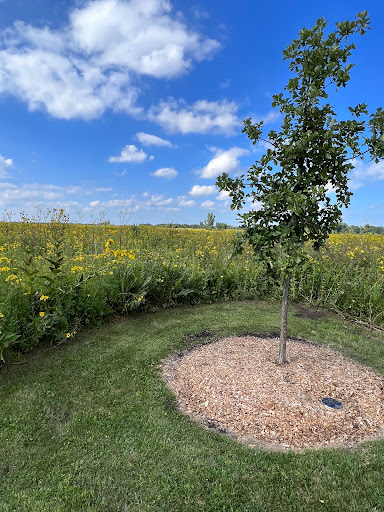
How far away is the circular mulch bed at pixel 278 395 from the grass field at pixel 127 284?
3.22 feet

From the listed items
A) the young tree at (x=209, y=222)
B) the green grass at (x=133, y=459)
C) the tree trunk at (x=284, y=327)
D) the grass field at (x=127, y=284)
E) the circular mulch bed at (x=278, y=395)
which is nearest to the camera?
the green grass at (x=133, y=459)

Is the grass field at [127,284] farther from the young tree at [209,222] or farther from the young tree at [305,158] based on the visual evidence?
the young tree at [209,222]

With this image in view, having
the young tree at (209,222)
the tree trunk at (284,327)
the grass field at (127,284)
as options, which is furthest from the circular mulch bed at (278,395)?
the young tree at (209,222)

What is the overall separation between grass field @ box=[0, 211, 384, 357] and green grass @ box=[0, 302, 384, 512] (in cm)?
69

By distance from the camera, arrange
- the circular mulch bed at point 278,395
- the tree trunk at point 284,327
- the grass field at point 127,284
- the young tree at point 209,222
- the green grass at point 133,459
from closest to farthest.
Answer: the green grass at point 133,459, the circular mulch bed at point 278,395, the tree trunk at point 284,327, the grass field at point 127,284, the young tree at point 209,222

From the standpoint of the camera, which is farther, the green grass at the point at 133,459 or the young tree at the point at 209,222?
the young tree at the point at 209,222

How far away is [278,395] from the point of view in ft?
9.21

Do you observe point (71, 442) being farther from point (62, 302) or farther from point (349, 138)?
point (349, 138)

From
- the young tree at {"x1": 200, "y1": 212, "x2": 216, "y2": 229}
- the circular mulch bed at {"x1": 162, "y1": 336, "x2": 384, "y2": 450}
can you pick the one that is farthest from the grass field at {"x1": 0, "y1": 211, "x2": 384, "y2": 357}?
the young tree at {"x1": 200, "y1": 212, "x2": 216, "y2": 229}

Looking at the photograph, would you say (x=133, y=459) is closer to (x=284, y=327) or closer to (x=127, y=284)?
(x=284, y=327)

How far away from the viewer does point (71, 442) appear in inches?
92.5

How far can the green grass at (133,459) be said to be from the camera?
1867 millimetres

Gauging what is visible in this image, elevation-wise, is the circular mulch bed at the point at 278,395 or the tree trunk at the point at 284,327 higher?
the tree trunk at the point at 284,327

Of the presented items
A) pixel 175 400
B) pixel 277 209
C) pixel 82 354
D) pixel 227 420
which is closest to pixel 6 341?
pixel 82 354
